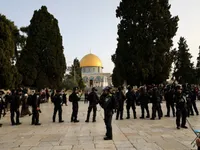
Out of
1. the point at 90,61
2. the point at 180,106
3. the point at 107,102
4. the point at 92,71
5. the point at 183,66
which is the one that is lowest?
the point at 180,106

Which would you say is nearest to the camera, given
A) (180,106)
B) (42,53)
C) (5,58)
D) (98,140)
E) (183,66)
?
(98,140)

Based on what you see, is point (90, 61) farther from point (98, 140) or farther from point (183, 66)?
point (98, 140)

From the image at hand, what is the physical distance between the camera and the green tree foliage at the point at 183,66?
6034cm

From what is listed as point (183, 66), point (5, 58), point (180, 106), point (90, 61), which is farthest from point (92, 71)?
point (180, 106)

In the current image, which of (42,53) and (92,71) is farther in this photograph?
(92,71)

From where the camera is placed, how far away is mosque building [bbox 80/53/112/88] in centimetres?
10906

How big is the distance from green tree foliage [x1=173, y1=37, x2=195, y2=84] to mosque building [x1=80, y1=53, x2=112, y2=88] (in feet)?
165

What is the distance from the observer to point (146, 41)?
3381 cm

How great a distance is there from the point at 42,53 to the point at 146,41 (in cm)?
1564

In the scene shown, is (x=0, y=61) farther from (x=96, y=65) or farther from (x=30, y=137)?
(x=96, y=65)

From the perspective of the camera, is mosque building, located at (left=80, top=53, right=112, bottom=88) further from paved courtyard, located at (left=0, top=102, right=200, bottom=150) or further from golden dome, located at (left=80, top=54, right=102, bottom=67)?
paved courtyard, located at (left=0, top=102, right=200, bottom=150)

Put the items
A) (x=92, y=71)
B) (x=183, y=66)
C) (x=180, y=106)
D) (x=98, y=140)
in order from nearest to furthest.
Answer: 1. (x=98, y=140)
2. (x=180, y=106)
3. (x=183, y=66)
4. (x=92, y=71)

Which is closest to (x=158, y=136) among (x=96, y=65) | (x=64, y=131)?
(x=64, y=131)

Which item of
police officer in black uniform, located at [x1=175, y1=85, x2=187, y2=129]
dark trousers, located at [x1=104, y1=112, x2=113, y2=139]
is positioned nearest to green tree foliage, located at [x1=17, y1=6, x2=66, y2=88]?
police officer in black uniform, located at [x1=175, y1=85, x2=187, y2=129]
